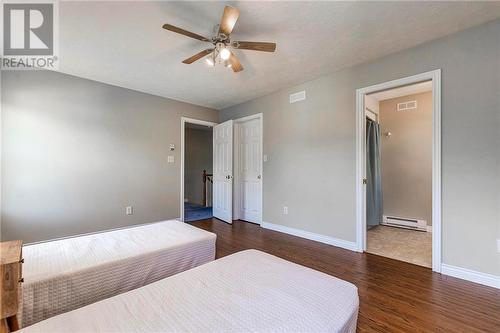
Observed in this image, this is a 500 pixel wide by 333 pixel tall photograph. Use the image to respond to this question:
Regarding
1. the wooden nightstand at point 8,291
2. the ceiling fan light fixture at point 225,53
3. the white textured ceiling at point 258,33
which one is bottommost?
the wooden nightstand at point 8,291

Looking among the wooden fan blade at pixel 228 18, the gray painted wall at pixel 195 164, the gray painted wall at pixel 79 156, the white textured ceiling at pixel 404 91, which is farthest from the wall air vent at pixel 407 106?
the gray painted wall at pixel 195 164

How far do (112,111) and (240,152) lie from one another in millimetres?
2472

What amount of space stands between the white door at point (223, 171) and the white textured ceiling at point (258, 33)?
146 centimetres

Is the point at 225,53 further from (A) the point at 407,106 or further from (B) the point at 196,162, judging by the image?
(B) the point at 196,162

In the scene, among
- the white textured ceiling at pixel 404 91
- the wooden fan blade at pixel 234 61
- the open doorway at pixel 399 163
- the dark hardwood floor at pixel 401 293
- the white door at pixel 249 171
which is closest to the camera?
the dark hardwood floor at pixel 401 293

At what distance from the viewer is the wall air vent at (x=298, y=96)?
11.7 ft

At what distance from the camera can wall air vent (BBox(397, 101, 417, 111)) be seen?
4.12 m

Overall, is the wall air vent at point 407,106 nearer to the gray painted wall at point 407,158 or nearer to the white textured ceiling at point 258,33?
the gray painted wall at point 407,158

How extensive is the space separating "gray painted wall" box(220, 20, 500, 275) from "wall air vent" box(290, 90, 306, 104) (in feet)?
0.27

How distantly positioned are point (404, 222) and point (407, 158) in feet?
4.07

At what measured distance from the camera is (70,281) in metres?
1.40

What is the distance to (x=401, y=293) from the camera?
6.42 ft

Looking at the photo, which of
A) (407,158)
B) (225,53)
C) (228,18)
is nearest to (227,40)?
(225,53)

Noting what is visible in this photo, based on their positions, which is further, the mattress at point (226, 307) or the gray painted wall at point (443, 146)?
the gray painted wall at point (443, 146)
